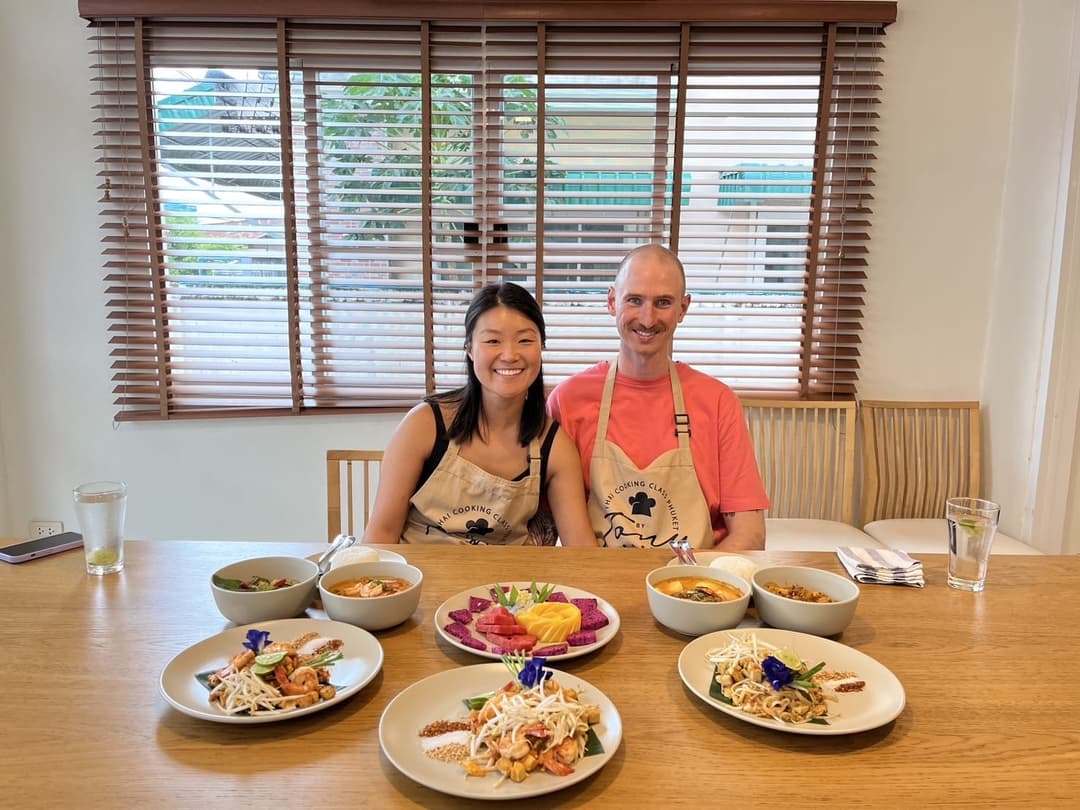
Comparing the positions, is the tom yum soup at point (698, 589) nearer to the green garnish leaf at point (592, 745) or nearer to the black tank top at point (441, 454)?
the green garnish leaf at point (592, 745)

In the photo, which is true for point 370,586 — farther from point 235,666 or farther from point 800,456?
point 800,456

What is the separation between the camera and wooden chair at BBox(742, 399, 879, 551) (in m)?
2.82

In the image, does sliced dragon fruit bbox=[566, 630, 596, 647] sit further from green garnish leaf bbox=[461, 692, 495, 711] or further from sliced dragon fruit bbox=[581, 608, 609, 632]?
green garnish leaf bbox=[461, 692, 495, 711]

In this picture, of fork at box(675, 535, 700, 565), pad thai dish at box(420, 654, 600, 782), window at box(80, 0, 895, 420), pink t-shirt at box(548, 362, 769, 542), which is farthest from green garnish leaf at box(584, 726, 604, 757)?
window at box(80, 0, 895, 420)

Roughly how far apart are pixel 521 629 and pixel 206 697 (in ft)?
1.35

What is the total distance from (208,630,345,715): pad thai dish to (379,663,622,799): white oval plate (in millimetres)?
104

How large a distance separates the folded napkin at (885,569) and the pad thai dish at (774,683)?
1.33 feet

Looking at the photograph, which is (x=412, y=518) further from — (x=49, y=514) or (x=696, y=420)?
(x=49, y=514)

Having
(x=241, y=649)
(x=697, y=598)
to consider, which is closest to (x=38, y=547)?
(x=241, y=649)

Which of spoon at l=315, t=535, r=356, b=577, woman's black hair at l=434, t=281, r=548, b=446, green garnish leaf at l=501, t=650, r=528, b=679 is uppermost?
woman's black hair at l=434, t=281, r=548, b=446

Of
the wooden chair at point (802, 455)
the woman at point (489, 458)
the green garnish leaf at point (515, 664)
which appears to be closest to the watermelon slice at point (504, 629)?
the green garnish leaf at point (515, 664)

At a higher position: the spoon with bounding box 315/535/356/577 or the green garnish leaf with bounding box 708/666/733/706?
the spoon with bounding box 315/535/356/577

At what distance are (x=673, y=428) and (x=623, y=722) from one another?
3.66 feet

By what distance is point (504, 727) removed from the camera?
76cm
